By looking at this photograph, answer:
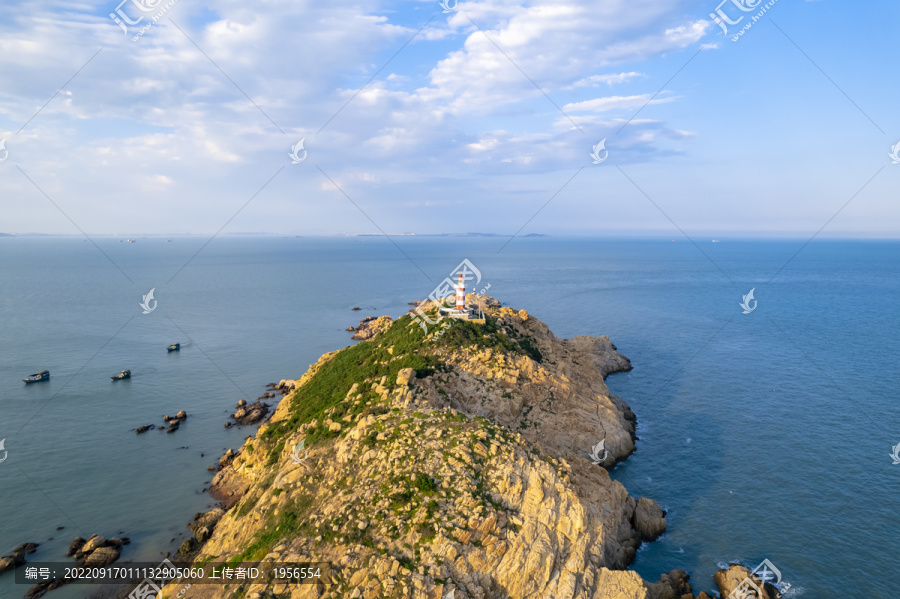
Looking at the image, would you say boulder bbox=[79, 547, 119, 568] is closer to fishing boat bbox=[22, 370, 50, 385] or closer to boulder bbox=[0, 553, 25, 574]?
boulder bbox=[0, 553, 25, 574]

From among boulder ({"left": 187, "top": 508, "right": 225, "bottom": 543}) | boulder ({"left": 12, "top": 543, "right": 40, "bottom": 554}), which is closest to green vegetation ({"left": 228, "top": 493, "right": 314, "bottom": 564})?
boulder ({"left": 187, "top": 508, "right": 225, "bottom": 543})

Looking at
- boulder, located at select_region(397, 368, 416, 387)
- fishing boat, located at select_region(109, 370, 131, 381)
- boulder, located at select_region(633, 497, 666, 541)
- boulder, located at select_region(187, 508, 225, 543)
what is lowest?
boulder, located at select_region(187, 508, 225, 543)

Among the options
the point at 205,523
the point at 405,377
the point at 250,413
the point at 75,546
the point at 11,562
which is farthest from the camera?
the point at 250,413

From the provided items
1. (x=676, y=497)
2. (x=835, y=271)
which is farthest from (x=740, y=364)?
(x=835, y=271)

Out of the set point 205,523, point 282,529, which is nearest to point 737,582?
point 282,529

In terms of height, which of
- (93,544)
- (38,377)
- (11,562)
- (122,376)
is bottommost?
(11,562)

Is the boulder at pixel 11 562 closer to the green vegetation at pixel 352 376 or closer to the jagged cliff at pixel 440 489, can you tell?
the jagged cliff at pixel 440 489

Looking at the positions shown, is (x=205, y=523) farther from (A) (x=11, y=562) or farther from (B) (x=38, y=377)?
(B) (x=38, y=377)
